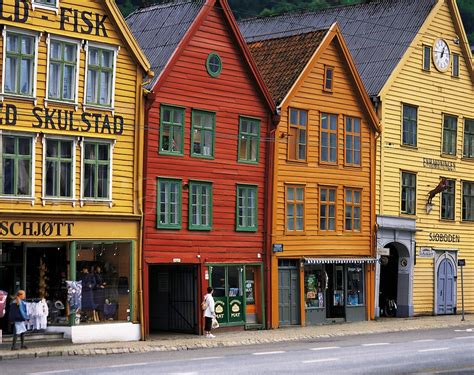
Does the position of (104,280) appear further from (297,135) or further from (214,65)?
(297,135)

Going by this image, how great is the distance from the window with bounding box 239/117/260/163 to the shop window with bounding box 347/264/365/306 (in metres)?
7.55

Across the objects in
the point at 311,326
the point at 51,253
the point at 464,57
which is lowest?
the point at 311,326

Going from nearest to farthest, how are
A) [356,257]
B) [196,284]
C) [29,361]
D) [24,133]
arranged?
[29,361] → [24,133] → [196,284] → [356,257]

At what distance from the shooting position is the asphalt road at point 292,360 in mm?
27141

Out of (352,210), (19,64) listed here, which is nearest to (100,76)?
(19,64)

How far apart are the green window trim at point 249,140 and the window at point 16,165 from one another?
9.82m

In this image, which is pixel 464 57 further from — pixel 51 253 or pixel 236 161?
pixel 51 253

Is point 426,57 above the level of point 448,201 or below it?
above

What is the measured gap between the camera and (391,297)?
172 ft

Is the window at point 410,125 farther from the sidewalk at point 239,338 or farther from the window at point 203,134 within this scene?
the window at point 203,134

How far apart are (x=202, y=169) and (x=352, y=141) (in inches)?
376

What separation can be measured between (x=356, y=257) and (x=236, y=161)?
832 cm

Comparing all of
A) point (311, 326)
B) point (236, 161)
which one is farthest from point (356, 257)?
point (236, 161)

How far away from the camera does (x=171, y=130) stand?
4025 cm
